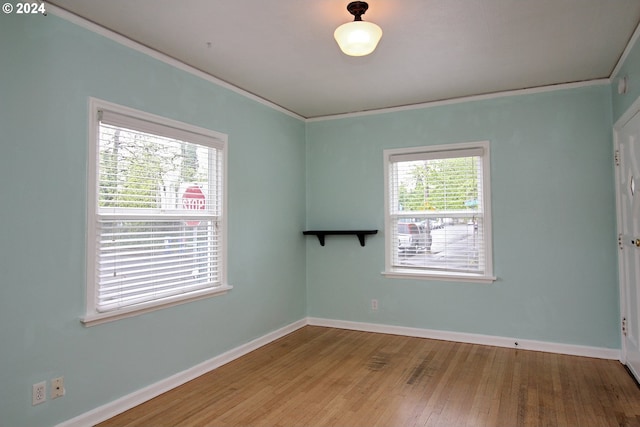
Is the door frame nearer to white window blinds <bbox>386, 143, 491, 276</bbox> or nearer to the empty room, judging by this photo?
the empty room

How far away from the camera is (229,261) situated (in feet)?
12.3

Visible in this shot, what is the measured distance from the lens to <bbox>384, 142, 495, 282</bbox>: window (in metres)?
4.16

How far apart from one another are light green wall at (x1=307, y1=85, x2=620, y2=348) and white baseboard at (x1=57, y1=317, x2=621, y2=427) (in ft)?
0.21

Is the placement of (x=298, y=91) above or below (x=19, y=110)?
above

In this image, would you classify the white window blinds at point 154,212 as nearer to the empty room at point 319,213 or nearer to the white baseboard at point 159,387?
the empty room at point 319,213

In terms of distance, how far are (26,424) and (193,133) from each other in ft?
7.28

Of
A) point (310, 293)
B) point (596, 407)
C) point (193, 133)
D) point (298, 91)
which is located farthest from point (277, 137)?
point (596, 407)

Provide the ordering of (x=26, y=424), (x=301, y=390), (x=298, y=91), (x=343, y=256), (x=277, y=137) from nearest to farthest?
(x=26, y=424) → (x=301, y=390) → (x=298, y=91) → (x=277, y=137) → (x=343, y=256)

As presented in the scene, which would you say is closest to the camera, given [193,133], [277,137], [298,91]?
[193,133]

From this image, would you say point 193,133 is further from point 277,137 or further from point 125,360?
point 125,360

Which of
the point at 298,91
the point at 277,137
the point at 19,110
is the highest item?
the point at 298,91

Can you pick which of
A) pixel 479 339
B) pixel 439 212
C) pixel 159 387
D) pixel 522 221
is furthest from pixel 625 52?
pixel 159 387

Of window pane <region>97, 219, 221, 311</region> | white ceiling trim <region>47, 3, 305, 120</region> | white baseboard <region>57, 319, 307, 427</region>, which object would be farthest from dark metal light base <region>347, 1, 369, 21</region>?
white baseboard <region>57, 319, 307, 427</region>

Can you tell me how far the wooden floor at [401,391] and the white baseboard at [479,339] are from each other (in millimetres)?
100
